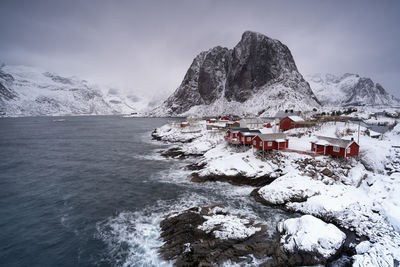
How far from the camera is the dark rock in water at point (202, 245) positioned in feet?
50.6

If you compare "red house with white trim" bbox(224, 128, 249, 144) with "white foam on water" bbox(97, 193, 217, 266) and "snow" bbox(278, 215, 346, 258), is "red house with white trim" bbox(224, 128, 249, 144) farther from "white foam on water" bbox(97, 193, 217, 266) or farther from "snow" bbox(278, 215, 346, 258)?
"snow" bbox(278, 215, 346, 258)

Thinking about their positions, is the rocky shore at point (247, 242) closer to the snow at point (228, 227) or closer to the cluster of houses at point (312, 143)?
the snow at point (228, 227)

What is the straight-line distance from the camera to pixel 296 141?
156 feet

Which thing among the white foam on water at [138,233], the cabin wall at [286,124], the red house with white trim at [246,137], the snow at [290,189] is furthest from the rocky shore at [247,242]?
the cabin wall at [286,124]

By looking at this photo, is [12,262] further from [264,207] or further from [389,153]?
[389,153]

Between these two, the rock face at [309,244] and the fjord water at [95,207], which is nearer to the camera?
the rock face at [309,244]

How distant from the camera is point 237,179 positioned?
33.1 metres

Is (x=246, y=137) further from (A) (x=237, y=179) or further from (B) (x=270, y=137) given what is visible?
(A) (x=237, y=179)

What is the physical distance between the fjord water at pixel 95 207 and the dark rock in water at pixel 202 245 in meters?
1.27

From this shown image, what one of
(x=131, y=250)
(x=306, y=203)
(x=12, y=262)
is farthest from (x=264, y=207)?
(x=12, y=262)

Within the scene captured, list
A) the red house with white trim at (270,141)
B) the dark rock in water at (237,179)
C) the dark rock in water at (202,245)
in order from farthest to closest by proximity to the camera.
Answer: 1. the red house with white trim at (270,141)
2. the dark rock in water at (237,179)
3. the dark rock in water at (202,245)

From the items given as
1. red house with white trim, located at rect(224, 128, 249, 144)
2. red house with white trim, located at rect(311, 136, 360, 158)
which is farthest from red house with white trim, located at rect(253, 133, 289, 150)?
red house with white trim, located at rect(224, 128, 249, 144)

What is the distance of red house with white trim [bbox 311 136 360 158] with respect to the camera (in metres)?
33.5

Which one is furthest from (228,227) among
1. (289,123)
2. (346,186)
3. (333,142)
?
(289,123)
